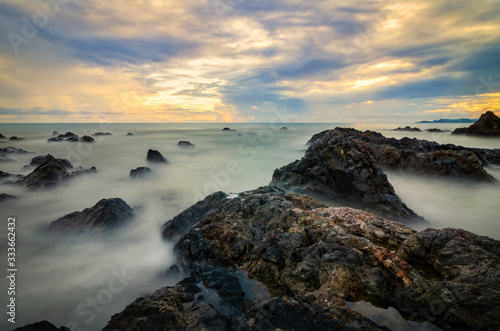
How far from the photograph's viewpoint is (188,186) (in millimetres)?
17062

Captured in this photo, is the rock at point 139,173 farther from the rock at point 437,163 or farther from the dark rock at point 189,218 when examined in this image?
the rock at point 437,163

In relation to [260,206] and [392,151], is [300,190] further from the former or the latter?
[392,151]

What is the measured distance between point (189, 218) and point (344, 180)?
6911 mm

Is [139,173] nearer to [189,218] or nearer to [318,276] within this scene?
[189,218]

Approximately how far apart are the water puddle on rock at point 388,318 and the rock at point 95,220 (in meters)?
9.32

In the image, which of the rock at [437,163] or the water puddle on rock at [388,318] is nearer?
the water puddle on rock at [388,318]

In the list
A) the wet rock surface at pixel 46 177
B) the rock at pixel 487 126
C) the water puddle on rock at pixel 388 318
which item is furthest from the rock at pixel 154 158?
the rock at pixel 487 126

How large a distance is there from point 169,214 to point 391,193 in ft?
35.0

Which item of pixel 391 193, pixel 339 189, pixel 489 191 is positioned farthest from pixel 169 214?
pixel 489 191

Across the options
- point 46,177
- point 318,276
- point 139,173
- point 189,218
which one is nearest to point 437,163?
point 318,276

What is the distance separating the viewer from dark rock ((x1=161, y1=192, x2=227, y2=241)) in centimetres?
798

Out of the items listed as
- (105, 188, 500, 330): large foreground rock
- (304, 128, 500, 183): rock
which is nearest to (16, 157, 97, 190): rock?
(105, 188, 500, 330): large foreground rock

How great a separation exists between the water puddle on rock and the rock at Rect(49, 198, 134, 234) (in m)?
9.32

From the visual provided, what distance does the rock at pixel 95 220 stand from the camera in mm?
9062
